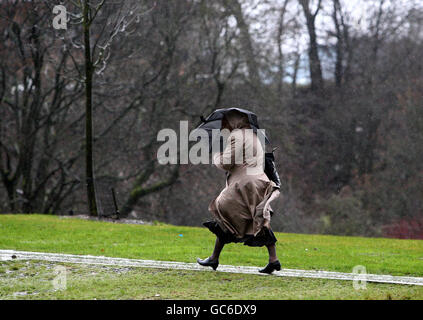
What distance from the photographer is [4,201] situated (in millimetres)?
27062

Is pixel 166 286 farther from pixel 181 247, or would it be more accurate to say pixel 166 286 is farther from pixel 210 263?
pixel 181 247

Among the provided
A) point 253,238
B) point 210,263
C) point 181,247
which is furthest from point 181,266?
point 181,247

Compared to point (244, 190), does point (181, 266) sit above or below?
below

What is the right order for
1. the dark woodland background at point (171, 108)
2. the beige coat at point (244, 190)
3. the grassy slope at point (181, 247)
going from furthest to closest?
1. the dark woodland background at point (171, 108)
2. the grassy slope at point (181, 247)
3. the beige coat at point (244, 190)

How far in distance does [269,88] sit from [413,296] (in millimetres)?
22306

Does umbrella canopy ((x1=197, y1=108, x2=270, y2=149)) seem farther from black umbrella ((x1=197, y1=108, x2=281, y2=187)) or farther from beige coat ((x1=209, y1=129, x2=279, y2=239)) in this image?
beige coat ((x1=209, y1=129, x2=279, y2=239))

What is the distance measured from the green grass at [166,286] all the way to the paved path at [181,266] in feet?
1.13

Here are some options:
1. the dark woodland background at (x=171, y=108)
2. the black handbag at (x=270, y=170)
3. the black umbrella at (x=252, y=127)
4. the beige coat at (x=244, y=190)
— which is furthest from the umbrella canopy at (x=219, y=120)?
the dark woodland background at (x=171, y=108)

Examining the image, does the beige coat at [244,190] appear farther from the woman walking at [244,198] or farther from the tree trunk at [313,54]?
the tree trunk at [313,54]

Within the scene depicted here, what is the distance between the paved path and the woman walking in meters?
0.37

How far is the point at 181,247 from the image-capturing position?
37.4 ft

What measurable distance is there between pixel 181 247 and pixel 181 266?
2.36 m

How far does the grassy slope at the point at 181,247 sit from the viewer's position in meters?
9.96
